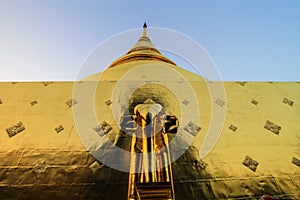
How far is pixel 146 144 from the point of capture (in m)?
2.19

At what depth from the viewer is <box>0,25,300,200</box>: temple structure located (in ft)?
7.13

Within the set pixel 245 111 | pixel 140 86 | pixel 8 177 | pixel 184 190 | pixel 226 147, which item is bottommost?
pixel 184 190

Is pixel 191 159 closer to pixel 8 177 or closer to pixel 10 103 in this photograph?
pixel 8 177

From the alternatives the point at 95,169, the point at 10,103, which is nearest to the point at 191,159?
the point at 95,169

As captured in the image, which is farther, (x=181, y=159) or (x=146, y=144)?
(x=181, y=159)

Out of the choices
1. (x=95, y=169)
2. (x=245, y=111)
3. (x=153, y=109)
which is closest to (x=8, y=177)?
(x=95, y=169)

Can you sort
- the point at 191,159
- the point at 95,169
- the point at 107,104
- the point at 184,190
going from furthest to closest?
the point at 107,104 < the point at 191,159 < the point at 95,169 < the point at 184,190

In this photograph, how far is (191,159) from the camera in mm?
2523

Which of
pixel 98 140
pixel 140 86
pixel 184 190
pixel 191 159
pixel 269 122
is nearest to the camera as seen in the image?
pixel 184 190

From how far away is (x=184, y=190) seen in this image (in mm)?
2217

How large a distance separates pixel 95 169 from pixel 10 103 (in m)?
1.80

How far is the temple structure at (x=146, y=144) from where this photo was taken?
2.17m

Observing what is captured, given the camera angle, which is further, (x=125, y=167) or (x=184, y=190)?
(x=125, y=167)

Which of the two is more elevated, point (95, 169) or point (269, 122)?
point (269, 122)
